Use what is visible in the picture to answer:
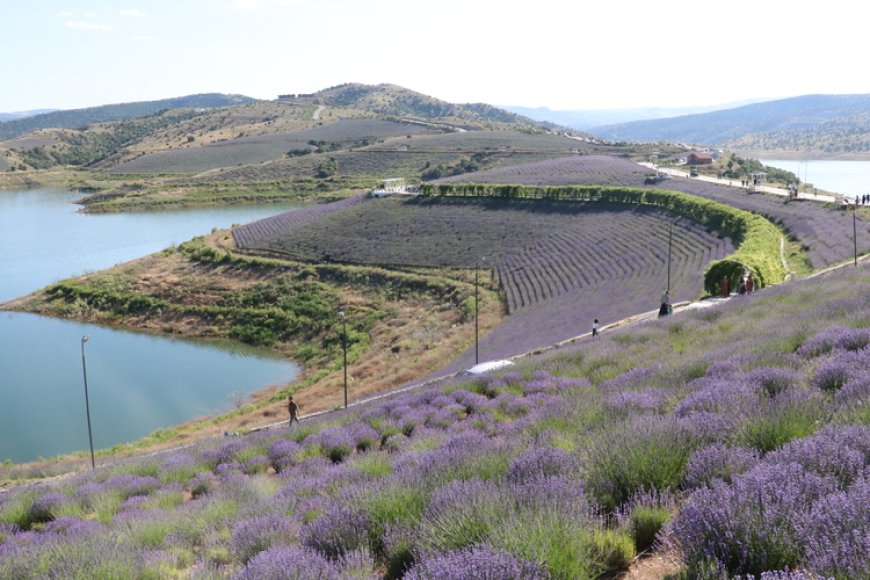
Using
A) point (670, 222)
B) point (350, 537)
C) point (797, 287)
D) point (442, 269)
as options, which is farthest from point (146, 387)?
point (670, 222)

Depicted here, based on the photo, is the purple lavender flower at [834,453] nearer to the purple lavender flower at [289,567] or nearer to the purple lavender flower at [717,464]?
the purple lavender flower at [717,464]

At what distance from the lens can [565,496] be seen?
4.80 metres

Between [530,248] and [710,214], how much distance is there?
1314cm

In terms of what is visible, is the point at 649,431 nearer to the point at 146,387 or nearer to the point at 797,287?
the point at 797,287

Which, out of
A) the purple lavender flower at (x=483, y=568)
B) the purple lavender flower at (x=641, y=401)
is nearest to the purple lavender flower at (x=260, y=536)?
the purple lavender flower at (x=483, y=568)

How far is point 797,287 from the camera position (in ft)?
58.4

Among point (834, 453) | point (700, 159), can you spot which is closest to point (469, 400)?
point (834, 453)

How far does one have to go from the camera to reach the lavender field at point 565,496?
11.9ft

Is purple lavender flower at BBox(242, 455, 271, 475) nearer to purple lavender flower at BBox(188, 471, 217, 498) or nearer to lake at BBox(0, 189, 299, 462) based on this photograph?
purple lavender flower at BBox(188, 471, 217, 498)

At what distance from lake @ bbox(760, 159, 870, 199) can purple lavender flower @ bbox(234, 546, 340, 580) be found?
3766 inches

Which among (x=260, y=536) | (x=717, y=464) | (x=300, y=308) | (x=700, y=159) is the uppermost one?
(x=700, y=159)

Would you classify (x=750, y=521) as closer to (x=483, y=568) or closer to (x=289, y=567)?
(x=483, y=568)

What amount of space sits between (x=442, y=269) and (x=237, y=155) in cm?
10428

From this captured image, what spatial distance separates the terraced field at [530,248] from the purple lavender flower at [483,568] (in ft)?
78.9
